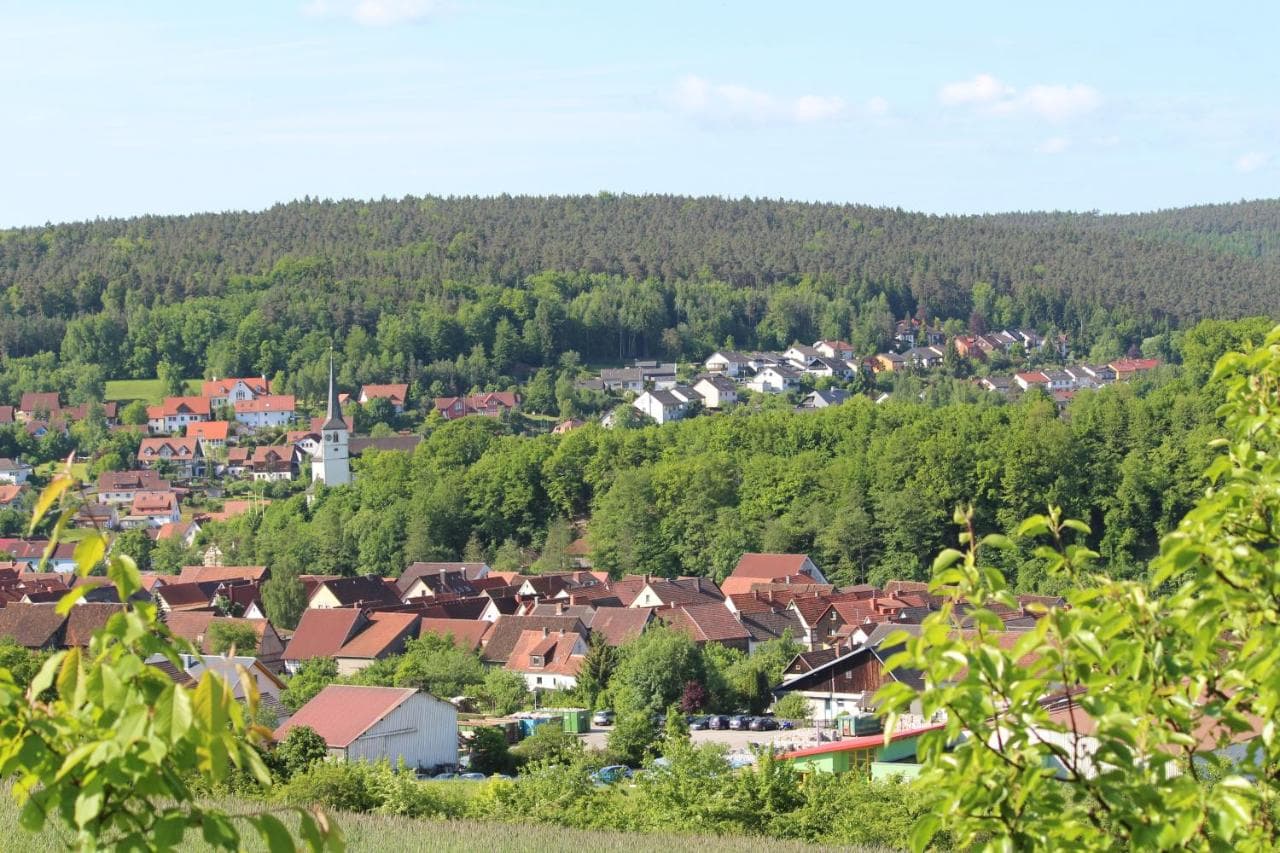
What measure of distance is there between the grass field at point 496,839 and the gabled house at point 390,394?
66646 mm

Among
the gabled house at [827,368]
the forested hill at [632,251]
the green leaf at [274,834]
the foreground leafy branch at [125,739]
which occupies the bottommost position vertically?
the gabled house at [827,368]

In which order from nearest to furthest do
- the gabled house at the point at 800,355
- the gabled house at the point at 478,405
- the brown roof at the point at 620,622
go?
the brown roof at the point at 620,622
the gabled house at the point at 478,405
the gabled house at the point at 800,355

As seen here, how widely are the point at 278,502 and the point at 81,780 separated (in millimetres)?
55007

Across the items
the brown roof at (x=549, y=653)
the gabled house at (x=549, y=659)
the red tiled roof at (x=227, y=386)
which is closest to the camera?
the gabled house at (x=549, y=659)

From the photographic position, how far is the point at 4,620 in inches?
1298

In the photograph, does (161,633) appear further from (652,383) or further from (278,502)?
(652,383)

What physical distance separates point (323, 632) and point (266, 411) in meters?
44.2

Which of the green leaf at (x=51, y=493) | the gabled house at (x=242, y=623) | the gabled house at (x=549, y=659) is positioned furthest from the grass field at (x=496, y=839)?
the gabled house at (x=242, y=623)

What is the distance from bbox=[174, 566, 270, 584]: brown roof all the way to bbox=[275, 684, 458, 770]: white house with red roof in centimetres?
2358

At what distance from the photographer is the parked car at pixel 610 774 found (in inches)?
776

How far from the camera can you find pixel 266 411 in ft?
254

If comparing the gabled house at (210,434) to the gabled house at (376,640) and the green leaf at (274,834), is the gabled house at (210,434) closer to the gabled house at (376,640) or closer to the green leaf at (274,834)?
the gabled house at (376,640)

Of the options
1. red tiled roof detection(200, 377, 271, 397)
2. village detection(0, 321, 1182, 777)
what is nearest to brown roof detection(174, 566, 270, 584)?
village detection(0, 321, 1182, 777)

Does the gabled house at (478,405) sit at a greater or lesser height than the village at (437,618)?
greater
